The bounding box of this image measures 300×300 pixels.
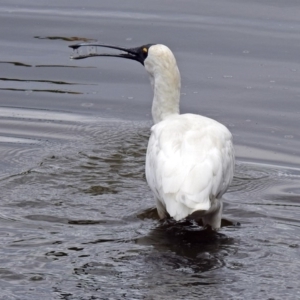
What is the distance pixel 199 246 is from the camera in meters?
7.56

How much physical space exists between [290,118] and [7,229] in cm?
450

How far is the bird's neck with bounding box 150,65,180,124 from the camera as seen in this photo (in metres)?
8.86

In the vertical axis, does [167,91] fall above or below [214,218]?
above

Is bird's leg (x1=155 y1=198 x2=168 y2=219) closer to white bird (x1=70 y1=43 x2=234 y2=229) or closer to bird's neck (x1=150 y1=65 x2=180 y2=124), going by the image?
white bird (x1=70 y1=43 x2=234 y2=229)

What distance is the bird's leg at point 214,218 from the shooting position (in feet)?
25.7

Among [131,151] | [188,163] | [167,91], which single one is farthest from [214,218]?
[131,151]

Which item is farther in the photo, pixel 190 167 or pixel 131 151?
pixel 131 151

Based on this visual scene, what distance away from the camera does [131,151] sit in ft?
33.0

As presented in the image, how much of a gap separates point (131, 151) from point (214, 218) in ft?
7.79

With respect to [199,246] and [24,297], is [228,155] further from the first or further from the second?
[24,297]

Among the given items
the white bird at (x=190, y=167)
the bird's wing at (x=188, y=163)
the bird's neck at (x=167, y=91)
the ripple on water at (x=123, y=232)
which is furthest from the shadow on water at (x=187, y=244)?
the bird's neck at (x=167, y=91)

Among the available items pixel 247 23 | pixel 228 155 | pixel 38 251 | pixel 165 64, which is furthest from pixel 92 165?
pixel 247 23

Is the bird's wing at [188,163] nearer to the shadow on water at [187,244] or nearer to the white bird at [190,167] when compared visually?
the white bird at [190,167]

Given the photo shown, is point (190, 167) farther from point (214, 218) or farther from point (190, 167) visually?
point (214, 218)
